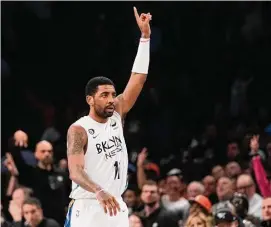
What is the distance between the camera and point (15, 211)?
1274cm

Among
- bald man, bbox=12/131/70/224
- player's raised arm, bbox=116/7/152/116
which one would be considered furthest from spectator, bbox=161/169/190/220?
player's raised arm, bbox=116/7/152/116

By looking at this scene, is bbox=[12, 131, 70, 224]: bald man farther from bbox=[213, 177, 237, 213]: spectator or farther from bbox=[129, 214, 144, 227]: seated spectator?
bbox=[213, 177, 237, 213]: spectator

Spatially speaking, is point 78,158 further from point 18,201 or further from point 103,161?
point 18,201

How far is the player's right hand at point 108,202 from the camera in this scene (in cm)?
827

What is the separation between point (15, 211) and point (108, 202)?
461 cm

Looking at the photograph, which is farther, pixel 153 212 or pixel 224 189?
pixel 224 189

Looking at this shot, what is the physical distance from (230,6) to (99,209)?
368 inches

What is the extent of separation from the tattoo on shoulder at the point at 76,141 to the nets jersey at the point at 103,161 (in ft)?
0.23

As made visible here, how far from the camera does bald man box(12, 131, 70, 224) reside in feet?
41.6

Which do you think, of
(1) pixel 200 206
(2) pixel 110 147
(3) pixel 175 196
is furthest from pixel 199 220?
(2) pixel 110 147

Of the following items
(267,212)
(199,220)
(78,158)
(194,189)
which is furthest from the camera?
(194,189)

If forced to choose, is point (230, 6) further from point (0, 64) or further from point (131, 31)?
point (0, 64)

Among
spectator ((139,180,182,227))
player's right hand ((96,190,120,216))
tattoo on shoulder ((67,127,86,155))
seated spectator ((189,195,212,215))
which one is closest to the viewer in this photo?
player's right hand ((96,190,120,216))

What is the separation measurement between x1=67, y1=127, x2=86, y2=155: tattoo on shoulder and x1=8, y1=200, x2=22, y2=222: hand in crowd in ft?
12.3
